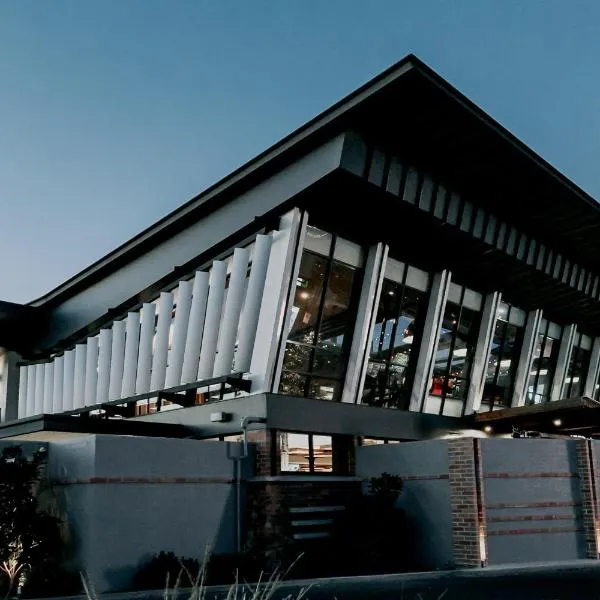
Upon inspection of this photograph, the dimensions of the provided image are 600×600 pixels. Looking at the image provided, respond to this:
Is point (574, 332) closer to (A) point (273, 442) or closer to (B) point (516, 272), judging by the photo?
(B) point (516, 272)

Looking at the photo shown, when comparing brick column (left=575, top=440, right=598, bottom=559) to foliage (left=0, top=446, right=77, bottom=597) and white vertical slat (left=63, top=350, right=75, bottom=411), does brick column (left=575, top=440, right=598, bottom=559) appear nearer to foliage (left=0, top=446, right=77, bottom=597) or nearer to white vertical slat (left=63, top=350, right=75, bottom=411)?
foliage (left=0, top=446, right=77, bottom=597)

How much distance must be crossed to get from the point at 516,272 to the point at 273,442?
36.2 feet

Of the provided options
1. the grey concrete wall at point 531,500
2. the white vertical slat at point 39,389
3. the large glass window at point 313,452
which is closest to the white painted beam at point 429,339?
the large glass window at point 313,452

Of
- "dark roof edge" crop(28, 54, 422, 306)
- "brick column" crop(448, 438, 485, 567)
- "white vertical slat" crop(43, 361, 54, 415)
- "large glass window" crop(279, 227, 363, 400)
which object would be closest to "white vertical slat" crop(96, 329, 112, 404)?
"dark roof edge" crop(28, 54, 422, 306)

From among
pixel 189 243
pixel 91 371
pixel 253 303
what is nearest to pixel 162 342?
pixel 189 243

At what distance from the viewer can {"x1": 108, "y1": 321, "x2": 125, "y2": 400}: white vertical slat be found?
21969 mm

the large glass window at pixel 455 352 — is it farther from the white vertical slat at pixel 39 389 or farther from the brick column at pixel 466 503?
the white vertical slat at pixel 39 389

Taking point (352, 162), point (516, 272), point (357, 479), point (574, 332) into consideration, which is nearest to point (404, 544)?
point (357, 479)

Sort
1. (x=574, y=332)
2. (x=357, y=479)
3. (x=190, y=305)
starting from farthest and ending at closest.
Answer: (x=574, y=332)
(x=190, y=305)
(x=357, y=479)

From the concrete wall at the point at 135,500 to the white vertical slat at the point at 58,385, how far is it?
462 inches

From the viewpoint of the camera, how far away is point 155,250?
21.8 metres

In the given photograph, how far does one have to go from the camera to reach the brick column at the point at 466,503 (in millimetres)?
14398

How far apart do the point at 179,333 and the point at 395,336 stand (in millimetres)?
6306

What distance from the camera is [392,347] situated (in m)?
20.7
